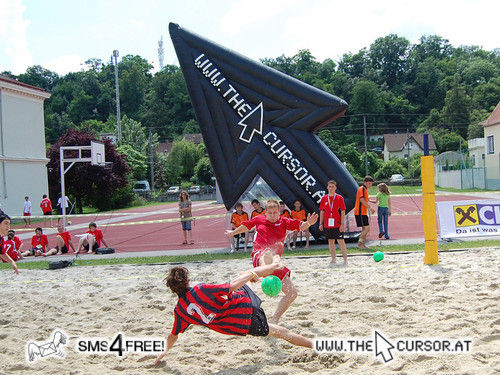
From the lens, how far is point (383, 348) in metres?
4.95

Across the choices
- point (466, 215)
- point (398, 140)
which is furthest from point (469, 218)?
point (398, 140)

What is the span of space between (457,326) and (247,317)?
2315 mm

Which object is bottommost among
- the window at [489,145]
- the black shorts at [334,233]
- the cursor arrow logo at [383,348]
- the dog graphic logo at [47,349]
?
the dog graphic logo at [47,349]

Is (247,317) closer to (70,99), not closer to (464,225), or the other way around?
(464,225)

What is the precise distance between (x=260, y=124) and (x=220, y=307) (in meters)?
9.24

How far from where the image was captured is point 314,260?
34.5 feet

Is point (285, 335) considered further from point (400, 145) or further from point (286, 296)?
point (400, 145)

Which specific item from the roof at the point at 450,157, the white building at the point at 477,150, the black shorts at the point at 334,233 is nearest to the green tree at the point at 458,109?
the white building at the point at 477,150

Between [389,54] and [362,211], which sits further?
[389,54]

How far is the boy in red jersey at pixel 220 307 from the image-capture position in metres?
4.66

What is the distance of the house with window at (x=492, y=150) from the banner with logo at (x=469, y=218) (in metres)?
30.9

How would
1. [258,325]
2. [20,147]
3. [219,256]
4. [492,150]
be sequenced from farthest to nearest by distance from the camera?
1. [492,150]
2. [20,147]
3. [219,256]
4. [258,325]

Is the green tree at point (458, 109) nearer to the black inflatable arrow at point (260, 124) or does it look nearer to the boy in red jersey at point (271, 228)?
the black inflatable arrow at point (260, 124)

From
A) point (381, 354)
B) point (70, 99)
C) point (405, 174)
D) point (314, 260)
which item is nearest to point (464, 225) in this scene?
point (314, 260)
